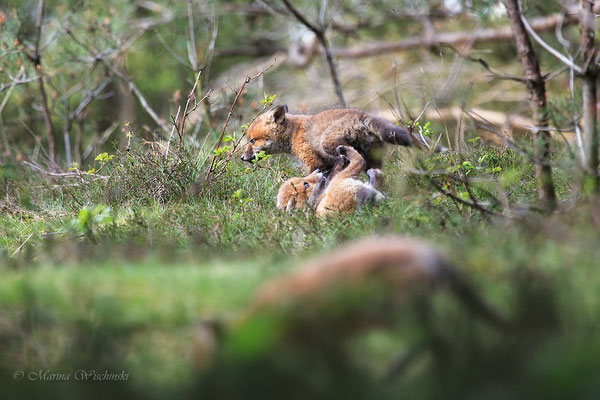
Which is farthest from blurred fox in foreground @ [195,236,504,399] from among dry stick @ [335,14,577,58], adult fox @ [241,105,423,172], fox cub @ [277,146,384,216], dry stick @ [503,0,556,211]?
dry stick @ [335,14,577,58]

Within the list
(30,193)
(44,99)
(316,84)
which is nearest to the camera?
(30,193)

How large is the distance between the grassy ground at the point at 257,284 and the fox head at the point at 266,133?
→ 2.31 metres

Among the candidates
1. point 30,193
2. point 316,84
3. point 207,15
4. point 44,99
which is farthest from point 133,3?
point 30,193

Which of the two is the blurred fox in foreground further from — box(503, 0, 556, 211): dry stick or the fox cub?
the fox cub

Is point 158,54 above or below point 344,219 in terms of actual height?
below

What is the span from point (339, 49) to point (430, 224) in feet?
52.8

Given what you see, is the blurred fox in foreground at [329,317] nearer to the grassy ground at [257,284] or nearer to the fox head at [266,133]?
the grassy ground at [257,284]

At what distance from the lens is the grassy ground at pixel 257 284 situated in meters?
3.22

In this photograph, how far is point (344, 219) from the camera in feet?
23.4

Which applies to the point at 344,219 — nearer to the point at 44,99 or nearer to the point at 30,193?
the point at 30,193

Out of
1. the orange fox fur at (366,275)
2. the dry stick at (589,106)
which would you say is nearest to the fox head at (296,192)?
the dry stick at (589,106)

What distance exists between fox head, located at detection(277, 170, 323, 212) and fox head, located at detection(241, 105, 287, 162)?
151 cm

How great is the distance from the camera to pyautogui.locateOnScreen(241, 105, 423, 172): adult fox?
350 inches

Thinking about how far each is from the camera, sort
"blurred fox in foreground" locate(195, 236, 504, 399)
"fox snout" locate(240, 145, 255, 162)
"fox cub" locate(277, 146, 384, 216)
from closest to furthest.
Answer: "blurred fox in foreground" locate(195, 236, 504, 399)
"fox cub" locate(277, 146, 384, 216)
"fox snout" locate(240, 145, 255, 162)
